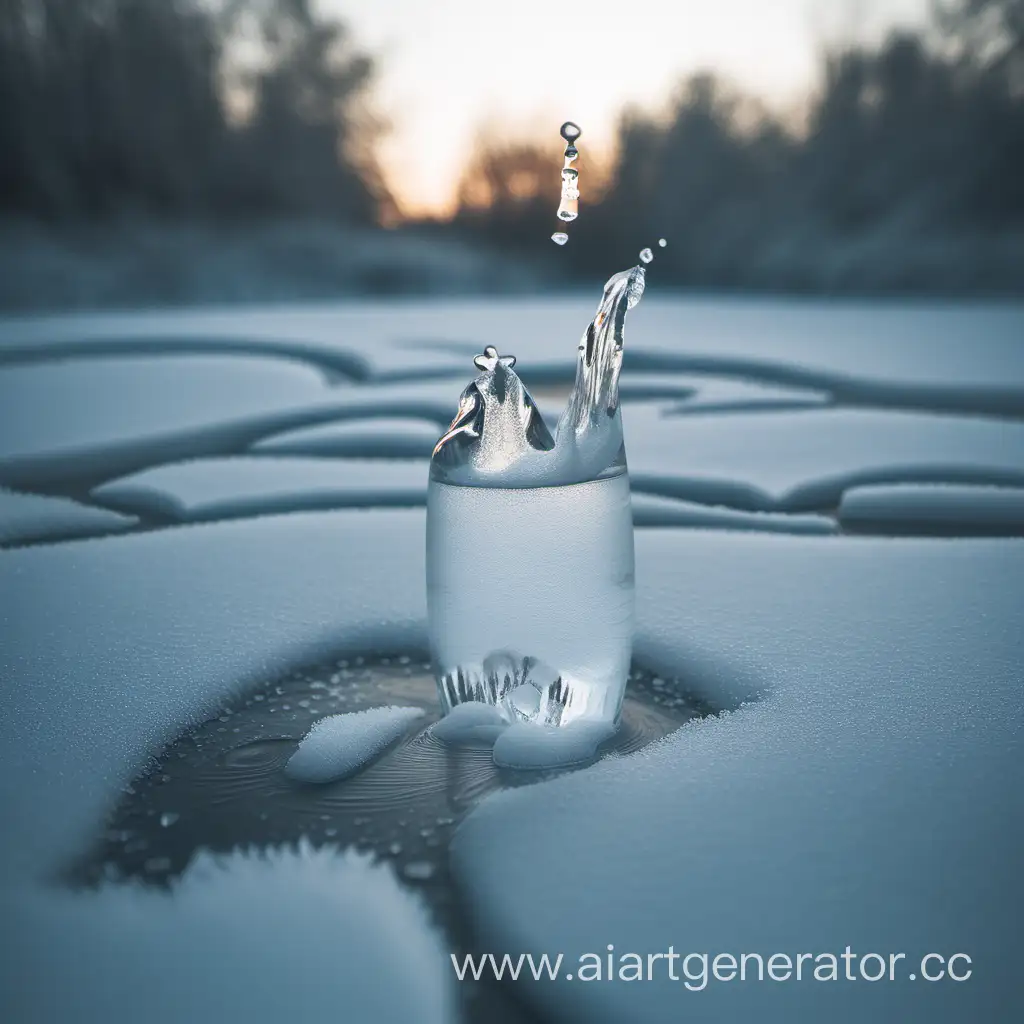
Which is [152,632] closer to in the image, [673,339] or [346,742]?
[346,742]

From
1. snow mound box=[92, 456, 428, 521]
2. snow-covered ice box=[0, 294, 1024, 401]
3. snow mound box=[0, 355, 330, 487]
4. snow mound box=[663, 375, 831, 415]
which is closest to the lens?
snow mound box=[92, 456, 428, 521]

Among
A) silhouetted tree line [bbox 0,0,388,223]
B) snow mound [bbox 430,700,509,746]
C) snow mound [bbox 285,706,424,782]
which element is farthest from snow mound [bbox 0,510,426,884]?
silhouetted tree line [bbox 0,0,388,223]

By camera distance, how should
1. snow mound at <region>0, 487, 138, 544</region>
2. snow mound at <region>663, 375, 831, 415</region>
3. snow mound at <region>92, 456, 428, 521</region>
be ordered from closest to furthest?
snow mound at <region>0, 487, 138, 544</region> < snow mound at <region>92, 456, 428, 521</region> < snow mound at <region>663, 375, 831, 415</region>

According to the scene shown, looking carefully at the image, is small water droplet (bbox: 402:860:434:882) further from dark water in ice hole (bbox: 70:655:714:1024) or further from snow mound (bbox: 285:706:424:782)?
snow mound (bbox: 285:706:424:782)

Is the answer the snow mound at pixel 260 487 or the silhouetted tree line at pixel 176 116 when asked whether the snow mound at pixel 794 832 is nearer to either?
the snow mound at pixel 260 487

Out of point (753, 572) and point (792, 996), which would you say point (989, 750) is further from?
point (753, 572)

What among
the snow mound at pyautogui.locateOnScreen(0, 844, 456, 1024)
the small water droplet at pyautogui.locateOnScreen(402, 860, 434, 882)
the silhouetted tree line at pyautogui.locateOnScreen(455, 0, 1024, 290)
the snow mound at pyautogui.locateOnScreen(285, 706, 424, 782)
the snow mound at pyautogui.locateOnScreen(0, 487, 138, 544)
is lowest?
the snow mound at pyautogui.locateOnScreen(0, 844, 456, 1024)

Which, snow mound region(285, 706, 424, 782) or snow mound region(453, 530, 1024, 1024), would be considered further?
snow mound region(285, 706, 424, 782)

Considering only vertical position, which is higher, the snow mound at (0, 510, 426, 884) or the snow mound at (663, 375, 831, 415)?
the snow mound at (663, 375, 831, 415)
